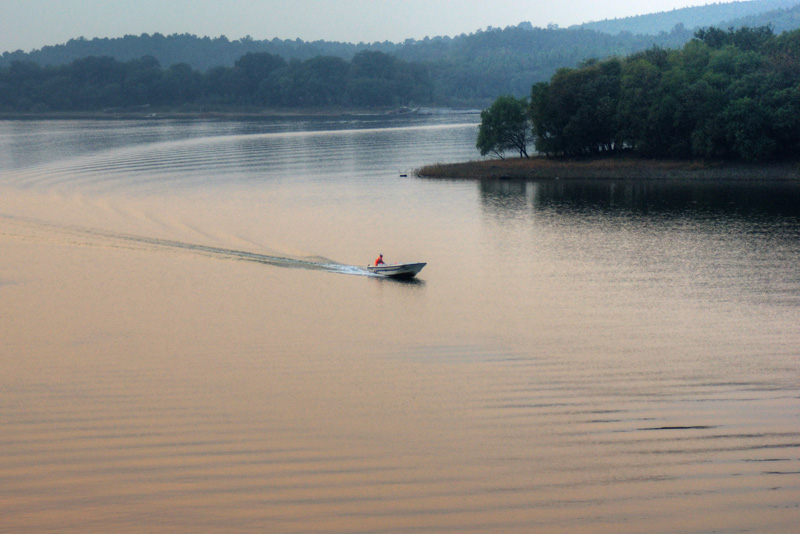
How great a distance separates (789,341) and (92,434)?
2819 centimetres

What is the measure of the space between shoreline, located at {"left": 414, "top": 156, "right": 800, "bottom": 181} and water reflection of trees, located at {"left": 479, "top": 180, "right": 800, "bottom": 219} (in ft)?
5.76

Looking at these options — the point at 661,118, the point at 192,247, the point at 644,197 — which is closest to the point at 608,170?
the point at 661,118

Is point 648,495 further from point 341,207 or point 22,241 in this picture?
point 341,207

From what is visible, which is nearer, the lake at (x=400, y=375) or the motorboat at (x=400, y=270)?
the lake at (x=400, y=375)

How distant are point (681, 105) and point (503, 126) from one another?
23.6 metres

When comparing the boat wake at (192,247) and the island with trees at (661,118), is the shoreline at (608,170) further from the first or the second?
the boat wake at (192,247)

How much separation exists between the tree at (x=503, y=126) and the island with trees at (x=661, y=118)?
0.45 feet

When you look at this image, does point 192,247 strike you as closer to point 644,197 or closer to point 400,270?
point 400,270

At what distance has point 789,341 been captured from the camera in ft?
116

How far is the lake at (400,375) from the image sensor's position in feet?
69.8

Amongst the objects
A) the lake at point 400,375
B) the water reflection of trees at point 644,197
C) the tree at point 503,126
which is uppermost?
the tree at point 503,126

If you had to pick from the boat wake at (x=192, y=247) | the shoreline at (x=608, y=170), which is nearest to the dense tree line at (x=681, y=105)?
the shoreline at (x=608, y=170)

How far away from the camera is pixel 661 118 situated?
99.7m

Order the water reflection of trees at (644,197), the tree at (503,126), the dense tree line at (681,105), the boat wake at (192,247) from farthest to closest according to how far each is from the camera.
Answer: the tree at (503,126) < the dense tree line at (681,105) < the water reflection of trees at (644,197) < the boat wake at (192,247)
